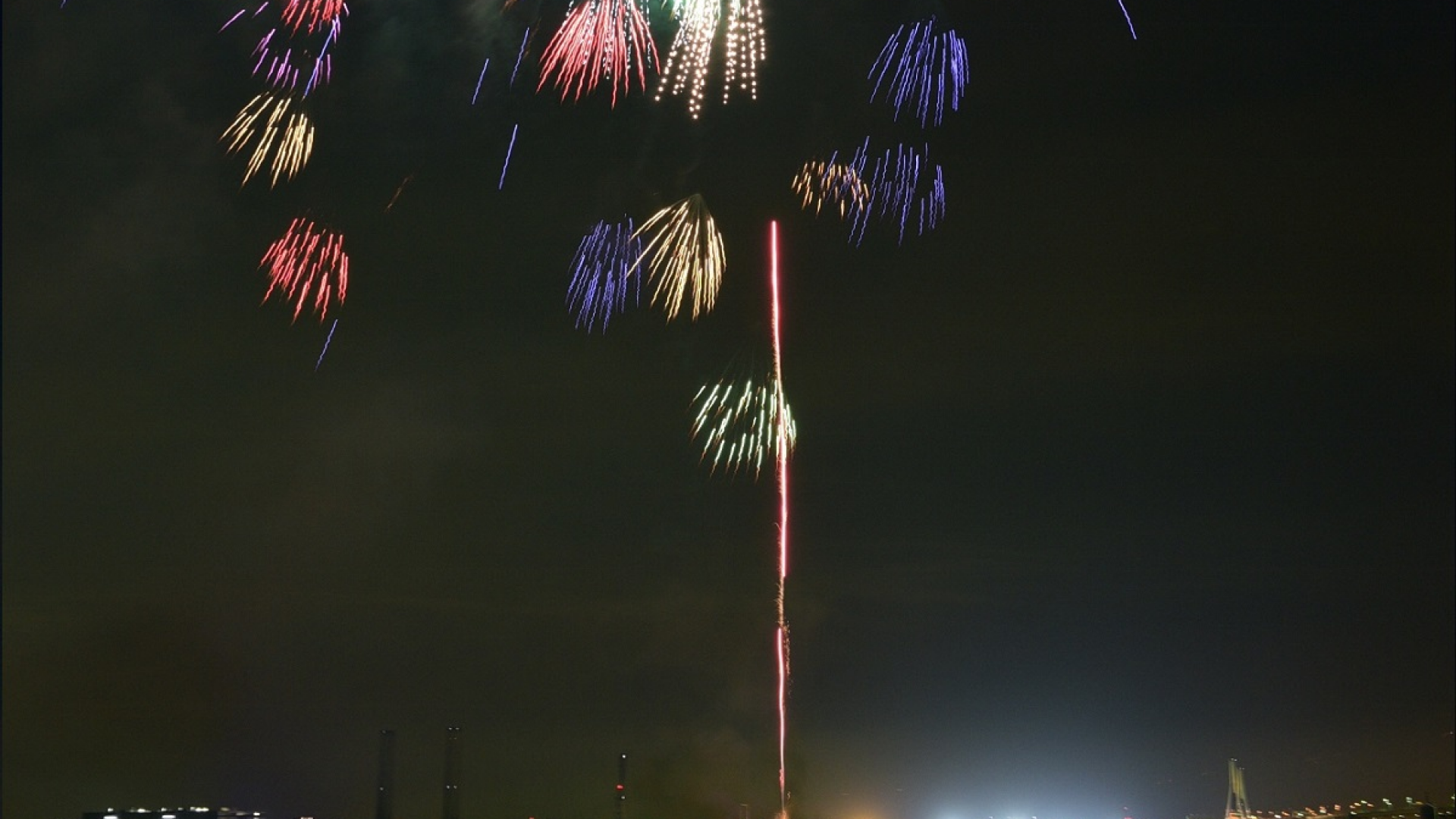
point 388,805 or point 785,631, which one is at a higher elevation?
point 388,805

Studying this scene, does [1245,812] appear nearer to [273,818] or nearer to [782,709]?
[273,818]

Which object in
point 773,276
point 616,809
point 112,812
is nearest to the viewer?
point 773,276

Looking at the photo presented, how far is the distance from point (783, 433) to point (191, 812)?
5713cm

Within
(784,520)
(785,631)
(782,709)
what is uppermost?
(784,520)

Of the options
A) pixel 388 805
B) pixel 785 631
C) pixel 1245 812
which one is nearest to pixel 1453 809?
pixel 1245 812

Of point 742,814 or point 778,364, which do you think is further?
point 742,814

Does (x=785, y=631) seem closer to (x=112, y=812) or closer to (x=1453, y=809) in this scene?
(x=112, y=812)

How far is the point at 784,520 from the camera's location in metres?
21.5

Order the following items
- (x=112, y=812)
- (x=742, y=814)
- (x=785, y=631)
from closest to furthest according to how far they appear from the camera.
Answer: (x=785, y=631) < (x=112, y=812) < (x=742, y=814)

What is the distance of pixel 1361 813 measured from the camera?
11388 centimetres

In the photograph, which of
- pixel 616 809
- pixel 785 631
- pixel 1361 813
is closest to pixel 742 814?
pixel 616 809

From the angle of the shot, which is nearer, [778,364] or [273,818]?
[778,364]

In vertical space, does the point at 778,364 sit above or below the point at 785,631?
above

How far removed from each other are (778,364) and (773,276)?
1.44 meters
